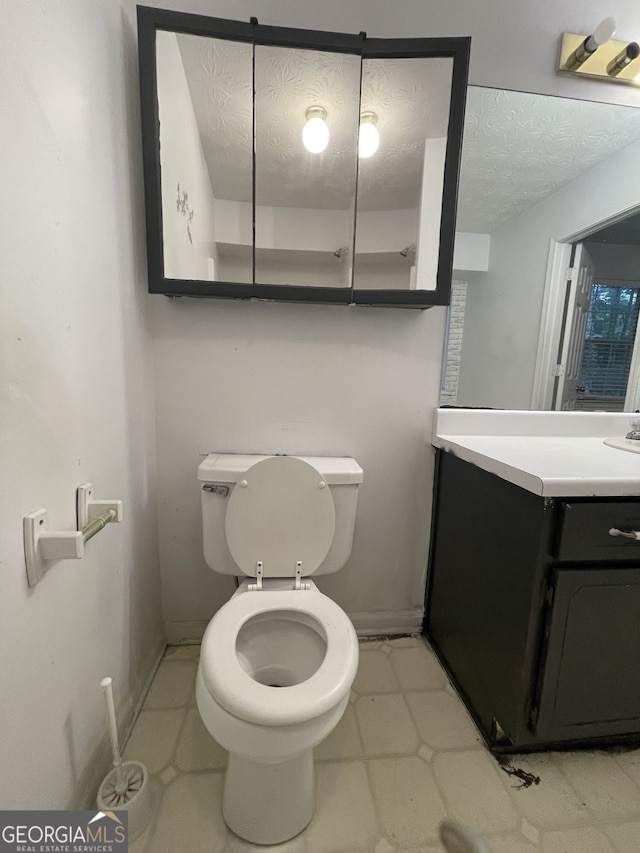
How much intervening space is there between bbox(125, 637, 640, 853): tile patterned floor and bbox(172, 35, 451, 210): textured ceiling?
1618mm

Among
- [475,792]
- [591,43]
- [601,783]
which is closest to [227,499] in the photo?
[475,792]

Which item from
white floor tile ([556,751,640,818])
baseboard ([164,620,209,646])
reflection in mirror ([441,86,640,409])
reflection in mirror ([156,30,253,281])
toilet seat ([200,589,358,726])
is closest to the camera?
toilet seat ([200,589,358,726])

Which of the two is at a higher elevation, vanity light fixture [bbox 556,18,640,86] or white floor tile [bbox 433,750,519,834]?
vanity light fixture [bbox 556,18,640,86]

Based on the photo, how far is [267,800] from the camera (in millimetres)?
843

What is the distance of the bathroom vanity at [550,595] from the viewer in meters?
0.89

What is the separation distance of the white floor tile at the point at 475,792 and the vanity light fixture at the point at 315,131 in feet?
6.01

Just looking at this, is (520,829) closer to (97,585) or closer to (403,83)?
(97,585)

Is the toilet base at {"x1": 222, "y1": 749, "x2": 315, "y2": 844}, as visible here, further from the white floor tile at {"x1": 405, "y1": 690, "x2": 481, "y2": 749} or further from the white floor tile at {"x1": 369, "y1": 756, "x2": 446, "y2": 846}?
the white floor tile at {"x1": 405, "y1": 690, "x2": 481, "y2": 749}

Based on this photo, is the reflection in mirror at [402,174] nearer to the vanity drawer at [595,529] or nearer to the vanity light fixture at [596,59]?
the vanity light fixture at [596,59]

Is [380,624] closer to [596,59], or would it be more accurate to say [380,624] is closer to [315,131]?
[315,131]

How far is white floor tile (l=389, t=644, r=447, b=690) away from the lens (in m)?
1.30

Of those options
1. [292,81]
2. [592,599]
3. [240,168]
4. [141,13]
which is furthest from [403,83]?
[592,599]

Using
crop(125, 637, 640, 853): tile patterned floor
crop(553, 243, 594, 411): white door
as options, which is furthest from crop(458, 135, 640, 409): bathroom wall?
crop(125, 637, 640, 853): tile patterned floor

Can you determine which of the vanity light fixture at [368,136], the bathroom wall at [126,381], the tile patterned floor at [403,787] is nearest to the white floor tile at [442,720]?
the tile patterned floor at [403,787]
